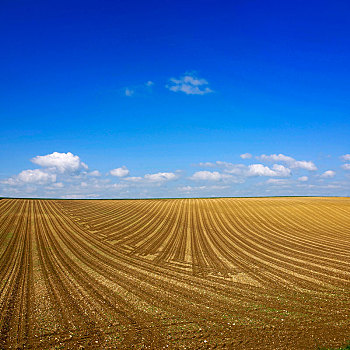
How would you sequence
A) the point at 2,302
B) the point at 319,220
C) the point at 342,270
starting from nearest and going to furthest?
the point at 2,302, the point at 342,270, the point at 319,220

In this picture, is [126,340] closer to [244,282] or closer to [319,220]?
[244,282]

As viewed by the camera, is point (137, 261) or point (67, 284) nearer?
point (67, 284)

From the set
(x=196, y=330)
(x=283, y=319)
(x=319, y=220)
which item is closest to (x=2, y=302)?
(x=196, y=330)

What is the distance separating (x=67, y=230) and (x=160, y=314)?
22.7m

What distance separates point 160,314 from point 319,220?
3531cm

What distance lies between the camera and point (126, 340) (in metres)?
9.16

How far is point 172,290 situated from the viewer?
45.3ft

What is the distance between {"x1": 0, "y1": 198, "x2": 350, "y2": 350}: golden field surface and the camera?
9.41 meters

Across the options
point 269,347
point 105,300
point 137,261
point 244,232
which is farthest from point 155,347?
point 244,232

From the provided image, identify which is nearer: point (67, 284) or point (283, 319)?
point (283, 319)

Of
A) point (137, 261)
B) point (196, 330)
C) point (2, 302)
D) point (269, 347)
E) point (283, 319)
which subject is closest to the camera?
point (269, 347)

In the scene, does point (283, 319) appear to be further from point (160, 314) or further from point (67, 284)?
point (67, 284)

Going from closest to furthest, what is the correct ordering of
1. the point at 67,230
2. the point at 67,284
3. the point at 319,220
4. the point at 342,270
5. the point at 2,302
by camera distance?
the point at 2,302
the point at 67,284
the point at 342,270
the point at 67,230
the point at 319,220

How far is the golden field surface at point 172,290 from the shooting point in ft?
30.9
